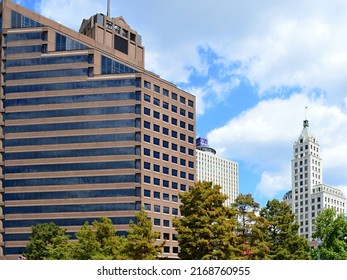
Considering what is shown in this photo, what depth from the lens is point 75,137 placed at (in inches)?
4865

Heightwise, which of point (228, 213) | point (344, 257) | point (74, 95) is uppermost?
point (74, 95)

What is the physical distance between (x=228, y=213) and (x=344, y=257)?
83.8 feet

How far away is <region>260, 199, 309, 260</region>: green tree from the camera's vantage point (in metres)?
64.2

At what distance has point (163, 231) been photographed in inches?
4941

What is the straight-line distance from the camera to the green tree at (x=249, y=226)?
2315 inches

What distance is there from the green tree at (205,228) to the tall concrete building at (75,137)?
212 ft

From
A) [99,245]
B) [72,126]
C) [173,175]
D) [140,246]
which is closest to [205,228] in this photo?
[140,246]

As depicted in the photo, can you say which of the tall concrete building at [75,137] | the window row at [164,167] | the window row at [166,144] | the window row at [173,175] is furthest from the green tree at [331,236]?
the window row at [166,144]

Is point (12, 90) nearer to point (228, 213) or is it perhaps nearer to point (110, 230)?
point (110, 230)

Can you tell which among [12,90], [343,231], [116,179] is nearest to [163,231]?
[116,179]

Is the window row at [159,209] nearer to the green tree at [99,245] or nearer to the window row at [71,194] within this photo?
the window row at [71,194]

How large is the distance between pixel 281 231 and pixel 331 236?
16.2 meters

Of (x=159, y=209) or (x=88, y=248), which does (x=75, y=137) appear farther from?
(x=88, y=248)

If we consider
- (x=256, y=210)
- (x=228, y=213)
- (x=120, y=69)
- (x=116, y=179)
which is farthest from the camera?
(x=120, y=69)
